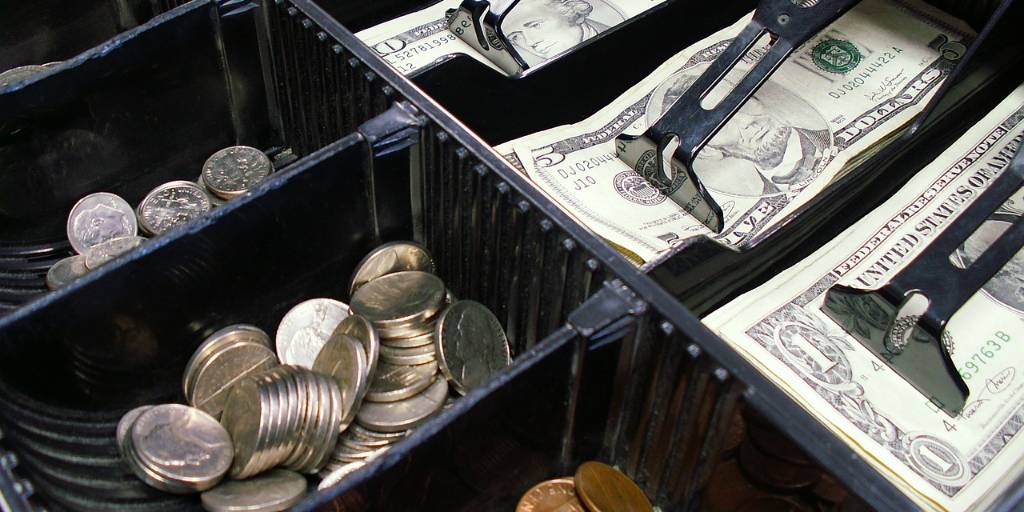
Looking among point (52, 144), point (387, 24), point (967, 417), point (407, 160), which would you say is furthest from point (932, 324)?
point (52, 144)

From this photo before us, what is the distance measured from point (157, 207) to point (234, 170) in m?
0.09

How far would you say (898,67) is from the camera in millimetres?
1249

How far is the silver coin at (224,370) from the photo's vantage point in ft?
2.58

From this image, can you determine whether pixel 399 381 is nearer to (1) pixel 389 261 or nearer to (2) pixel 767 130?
(1) pixel 389 261

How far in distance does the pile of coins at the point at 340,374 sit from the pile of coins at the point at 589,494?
12 centimetres

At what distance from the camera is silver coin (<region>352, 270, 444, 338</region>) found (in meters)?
0.81

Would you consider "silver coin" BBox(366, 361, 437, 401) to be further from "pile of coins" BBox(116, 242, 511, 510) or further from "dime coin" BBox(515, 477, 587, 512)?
"dime coin" BBox(515, 477, 587, 512)

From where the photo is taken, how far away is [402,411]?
78 cm

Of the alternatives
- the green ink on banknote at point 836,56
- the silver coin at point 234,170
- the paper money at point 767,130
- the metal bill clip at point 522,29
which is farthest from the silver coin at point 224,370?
the green ink on banknote at point 836,56

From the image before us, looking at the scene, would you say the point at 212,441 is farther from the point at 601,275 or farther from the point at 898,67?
the point at 898,67

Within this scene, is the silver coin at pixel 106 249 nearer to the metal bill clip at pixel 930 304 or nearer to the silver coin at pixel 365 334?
the silver coin at pixel 365 334

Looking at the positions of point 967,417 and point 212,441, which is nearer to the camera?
point 212,441

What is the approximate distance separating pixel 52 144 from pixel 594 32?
2.45 feet

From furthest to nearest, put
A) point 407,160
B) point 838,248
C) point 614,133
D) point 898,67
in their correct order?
point 898,67
point 614,133
point 838,248
point 407,160
